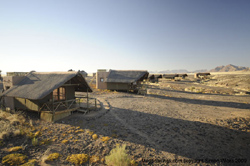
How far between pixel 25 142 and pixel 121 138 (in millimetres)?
5601

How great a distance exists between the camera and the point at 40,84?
36.1ft

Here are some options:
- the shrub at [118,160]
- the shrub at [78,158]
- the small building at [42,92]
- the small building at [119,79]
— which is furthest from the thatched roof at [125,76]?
the shrub at [118,160]

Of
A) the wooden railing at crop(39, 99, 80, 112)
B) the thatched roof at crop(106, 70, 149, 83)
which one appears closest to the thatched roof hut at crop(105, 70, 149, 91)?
the thatched roof at crop(106, 70, 149, 83)

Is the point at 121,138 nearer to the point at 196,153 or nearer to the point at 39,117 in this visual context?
the point at 196,153

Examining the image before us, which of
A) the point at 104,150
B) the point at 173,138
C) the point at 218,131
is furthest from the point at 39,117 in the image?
the point at 218,131

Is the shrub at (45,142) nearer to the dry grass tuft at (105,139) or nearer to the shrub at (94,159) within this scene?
the shrub at (94,159)

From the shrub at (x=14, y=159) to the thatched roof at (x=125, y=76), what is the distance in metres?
18.6

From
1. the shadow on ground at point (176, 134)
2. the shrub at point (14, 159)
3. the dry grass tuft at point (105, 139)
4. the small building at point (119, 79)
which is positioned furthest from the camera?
the small building at point (119, 79)

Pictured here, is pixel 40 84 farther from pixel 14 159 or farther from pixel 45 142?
pixel 14 159

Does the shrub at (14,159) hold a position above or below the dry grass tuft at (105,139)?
above

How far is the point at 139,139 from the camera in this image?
804 cm

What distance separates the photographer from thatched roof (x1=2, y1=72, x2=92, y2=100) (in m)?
9.81

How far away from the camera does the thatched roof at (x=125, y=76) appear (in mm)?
24031

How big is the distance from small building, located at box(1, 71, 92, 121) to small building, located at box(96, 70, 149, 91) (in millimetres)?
11477
